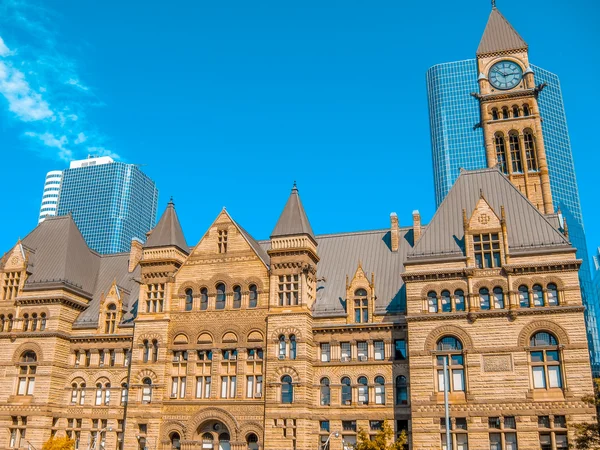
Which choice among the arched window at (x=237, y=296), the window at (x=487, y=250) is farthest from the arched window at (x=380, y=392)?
the arched window at (x=237, y=296)

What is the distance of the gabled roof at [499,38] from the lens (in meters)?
68.3

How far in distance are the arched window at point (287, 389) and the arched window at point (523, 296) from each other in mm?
17433

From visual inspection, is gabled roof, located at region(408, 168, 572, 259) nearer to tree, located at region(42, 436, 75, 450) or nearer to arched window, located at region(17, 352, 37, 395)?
tree, located at region(42, 436, 75, 450)

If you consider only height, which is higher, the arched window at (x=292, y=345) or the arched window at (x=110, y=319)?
the arched window at (x=110, y=319)

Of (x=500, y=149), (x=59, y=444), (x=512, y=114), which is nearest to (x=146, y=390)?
(x=59, y=444)

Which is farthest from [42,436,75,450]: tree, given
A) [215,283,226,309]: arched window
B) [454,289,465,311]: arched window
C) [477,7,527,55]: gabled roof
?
[477,7,527,55]: gabled roof

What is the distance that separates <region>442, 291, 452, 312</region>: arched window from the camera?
148 feet

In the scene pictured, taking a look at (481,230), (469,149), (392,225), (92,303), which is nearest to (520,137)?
(392,225)

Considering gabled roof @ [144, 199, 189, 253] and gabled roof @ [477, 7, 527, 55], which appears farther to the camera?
gabled roof @ [477, 7, 527, 55]

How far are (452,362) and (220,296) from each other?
19.2 metres

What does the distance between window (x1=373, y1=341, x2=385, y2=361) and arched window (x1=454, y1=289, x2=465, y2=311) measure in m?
6.79

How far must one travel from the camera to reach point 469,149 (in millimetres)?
194125

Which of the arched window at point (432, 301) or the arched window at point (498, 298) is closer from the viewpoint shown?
the arched window at point (498, 298)

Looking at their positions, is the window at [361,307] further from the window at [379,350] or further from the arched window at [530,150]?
the arched window at [530,150]
